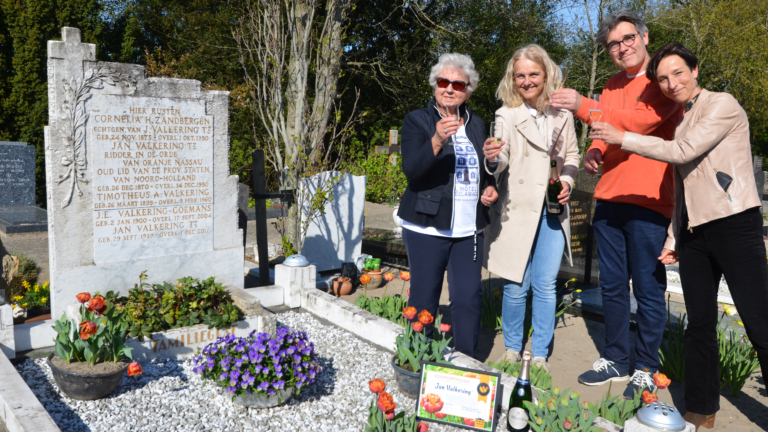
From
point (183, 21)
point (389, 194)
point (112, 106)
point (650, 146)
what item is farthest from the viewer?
point (183, 21)

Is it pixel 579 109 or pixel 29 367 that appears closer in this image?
pixel 579 109

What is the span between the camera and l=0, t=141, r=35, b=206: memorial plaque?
10.1 meters

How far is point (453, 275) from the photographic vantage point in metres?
3.23

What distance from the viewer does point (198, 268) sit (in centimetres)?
453

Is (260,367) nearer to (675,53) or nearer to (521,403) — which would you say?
(521,403)

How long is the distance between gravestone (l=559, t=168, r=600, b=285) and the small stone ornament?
338cm

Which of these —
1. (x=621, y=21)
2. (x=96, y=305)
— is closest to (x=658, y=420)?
(x=621, y=21)

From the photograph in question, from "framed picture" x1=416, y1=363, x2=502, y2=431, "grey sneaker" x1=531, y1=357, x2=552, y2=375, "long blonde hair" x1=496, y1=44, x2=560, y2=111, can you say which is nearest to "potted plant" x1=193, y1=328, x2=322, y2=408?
"framed picture" x1=416, y1=363, x2=502, y2=431

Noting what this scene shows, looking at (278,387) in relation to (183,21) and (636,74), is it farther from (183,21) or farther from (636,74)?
(183,21)

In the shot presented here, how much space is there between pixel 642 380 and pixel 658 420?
93 centimetres

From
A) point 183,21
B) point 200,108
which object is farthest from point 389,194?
point 200,108

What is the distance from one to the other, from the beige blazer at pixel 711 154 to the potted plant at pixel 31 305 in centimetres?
425

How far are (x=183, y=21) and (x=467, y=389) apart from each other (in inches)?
660

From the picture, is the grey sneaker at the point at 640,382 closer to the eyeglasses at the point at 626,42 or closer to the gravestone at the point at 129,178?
the eyeglasses at the point at 626,42
